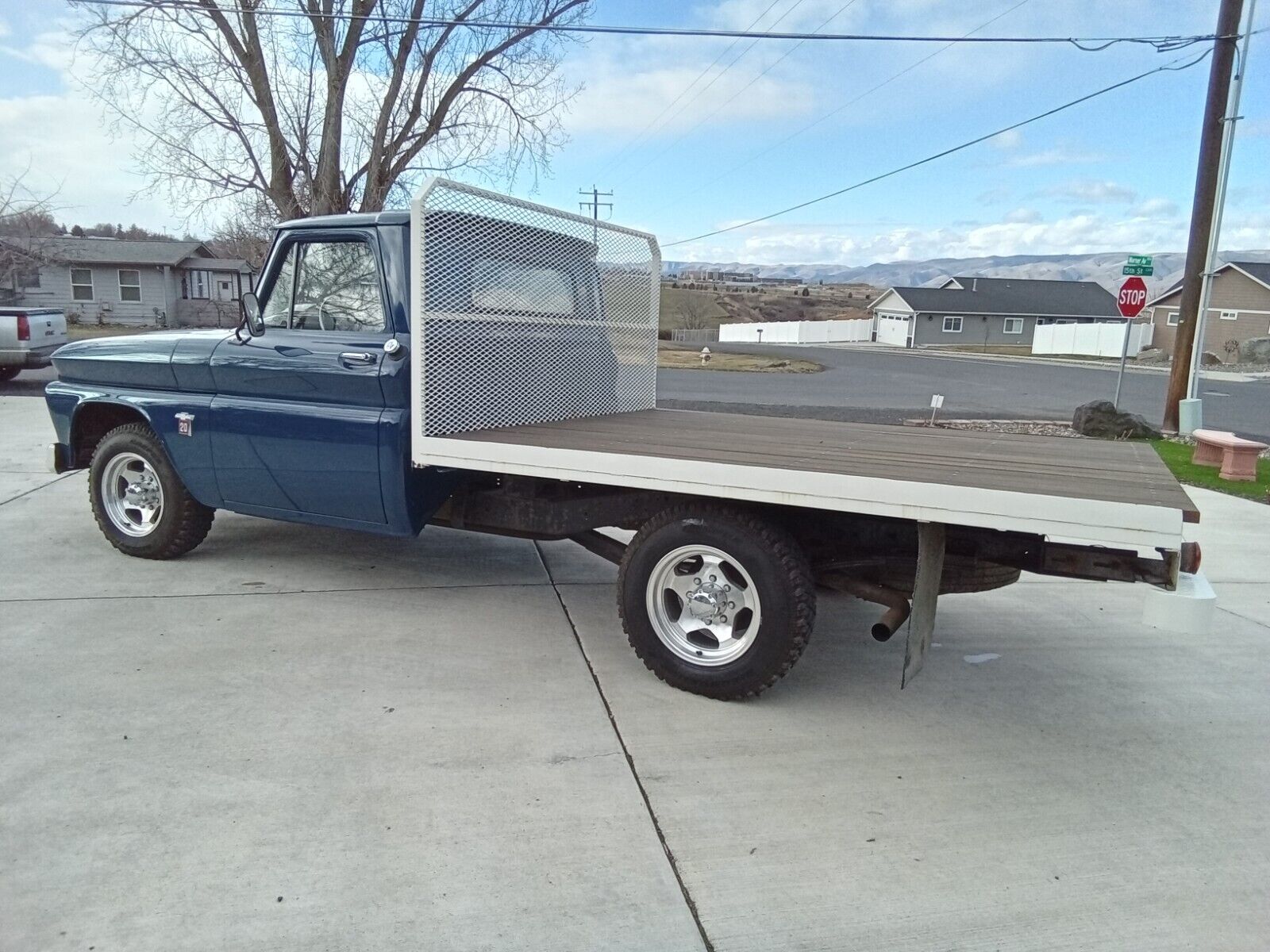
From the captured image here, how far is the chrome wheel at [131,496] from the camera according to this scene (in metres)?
5.71

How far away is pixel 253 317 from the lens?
16.7 feet

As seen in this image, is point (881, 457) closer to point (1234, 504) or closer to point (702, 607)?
point (702, 607)

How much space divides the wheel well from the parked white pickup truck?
10.7 metres

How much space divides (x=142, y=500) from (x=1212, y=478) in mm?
10590

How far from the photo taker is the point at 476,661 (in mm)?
4410

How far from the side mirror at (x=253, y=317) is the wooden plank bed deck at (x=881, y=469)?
1.49m

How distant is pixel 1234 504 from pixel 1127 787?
664 centimetres

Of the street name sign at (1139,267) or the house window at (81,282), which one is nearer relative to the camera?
the street name sign at (1139,267)

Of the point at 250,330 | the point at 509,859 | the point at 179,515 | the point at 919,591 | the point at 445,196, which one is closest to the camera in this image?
the point at 509,859

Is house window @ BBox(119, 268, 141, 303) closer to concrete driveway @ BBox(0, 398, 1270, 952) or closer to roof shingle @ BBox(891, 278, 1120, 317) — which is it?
concrete driveway @ BBox(0, 398, 1270, 952)

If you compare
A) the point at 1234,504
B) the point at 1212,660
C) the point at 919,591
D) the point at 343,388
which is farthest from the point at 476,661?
the point at 1234,504

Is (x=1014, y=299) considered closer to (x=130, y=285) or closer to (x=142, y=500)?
(x=130, y=285)

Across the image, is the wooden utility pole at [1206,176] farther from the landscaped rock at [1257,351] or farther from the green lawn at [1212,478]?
the landscaped rock at [1257,351]

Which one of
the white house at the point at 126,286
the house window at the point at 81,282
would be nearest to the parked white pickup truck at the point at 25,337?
the white house at the point at 126,286
